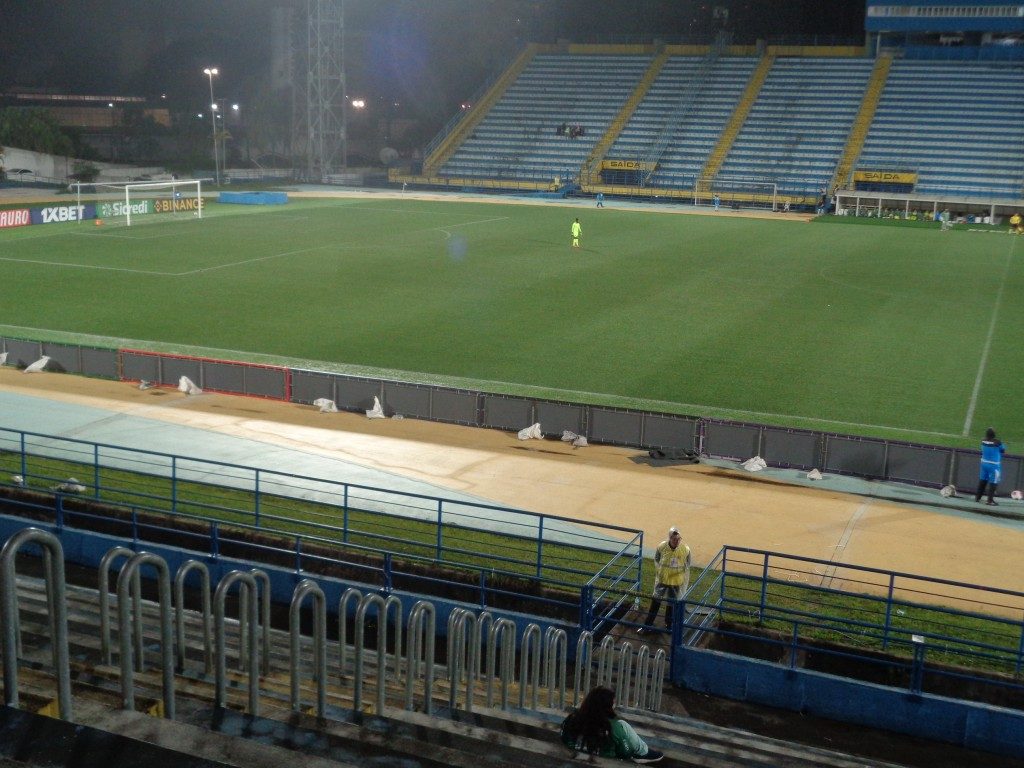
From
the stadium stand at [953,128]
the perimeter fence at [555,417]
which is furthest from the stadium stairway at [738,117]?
the perimeter fence at [555,417]

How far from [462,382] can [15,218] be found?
39.2m

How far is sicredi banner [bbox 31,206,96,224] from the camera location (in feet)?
190

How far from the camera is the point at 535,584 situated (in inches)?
579

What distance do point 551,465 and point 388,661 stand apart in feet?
32.3

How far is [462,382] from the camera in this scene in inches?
1076

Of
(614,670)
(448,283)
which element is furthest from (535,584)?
(448,283)

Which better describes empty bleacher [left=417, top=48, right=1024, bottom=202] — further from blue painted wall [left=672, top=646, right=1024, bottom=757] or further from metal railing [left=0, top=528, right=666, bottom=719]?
metal railing [left=0, top=528, right=666, bottom=719]

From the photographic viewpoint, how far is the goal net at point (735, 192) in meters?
76.7

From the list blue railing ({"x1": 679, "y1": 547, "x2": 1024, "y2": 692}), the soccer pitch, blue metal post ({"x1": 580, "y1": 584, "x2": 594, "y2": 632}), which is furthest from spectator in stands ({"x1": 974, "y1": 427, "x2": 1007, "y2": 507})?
blue metal post ({"x1": 580, "y1": 584, "x2": 594, "y2": 632})

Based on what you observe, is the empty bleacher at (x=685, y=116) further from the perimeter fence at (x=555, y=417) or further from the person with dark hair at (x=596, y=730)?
the person with dark hair at (x=596, y=730)

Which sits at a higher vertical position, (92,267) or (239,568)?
(92,267)

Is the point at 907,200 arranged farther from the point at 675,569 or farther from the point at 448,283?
the point at 675,569

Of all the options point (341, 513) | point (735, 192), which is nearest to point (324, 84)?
point (735, 192)

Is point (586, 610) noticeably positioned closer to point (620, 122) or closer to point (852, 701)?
point (852, 701)
